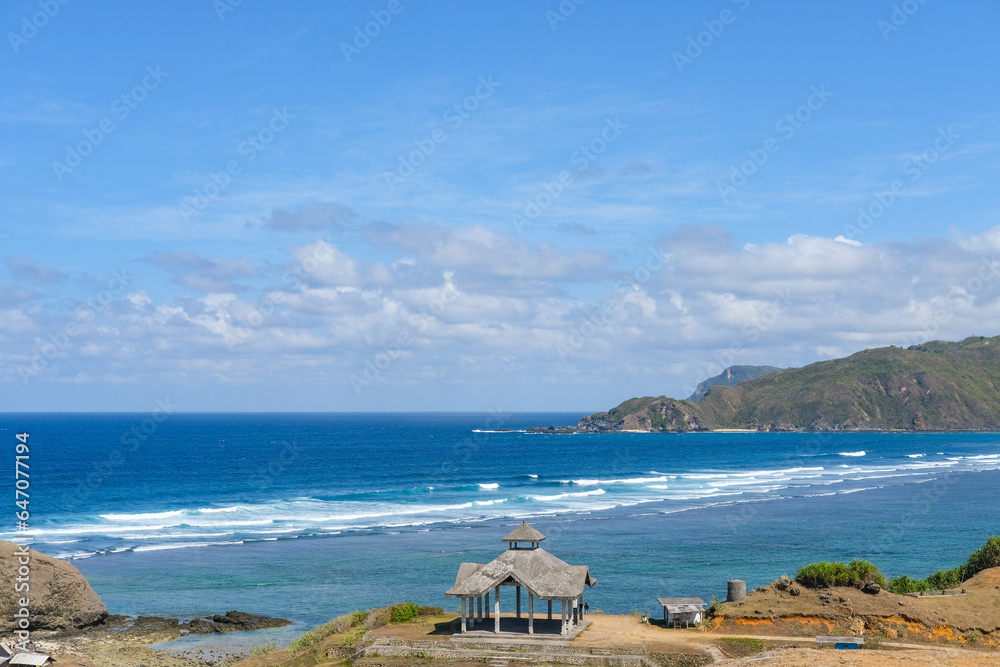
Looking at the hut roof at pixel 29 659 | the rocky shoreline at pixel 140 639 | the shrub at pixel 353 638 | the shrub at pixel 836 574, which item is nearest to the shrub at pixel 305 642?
the shrub at pixel 353 638

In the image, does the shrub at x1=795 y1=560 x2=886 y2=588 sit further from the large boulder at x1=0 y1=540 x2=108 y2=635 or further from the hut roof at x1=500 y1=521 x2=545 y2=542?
the large boulder at x1=0 y1=540 x2=108 y2=635

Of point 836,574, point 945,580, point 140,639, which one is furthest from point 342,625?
point 945,580

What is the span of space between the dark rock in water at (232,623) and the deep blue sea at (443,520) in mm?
1105

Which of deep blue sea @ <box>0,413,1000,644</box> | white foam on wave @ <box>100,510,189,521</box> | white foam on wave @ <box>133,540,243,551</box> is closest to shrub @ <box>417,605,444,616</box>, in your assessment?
deep blue sea @ <box>0,413,1000,644</box>

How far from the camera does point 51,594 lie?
33.7m

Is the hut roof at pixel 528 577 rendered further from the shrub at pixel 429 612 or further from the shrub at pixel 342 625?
the shrub at pixel 342 625

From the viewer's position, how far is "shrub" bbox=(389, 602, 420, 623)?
102 ft

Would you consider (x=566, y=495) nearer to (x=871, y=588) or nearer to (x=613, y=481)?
(x=613, y=481)

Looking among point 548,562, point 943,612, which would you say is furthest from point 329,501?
point 943,612

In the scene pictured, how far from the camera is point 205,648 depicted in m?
32.2

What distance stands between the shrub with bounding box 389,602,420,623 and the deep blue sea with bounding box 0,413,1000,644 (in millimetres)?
5481

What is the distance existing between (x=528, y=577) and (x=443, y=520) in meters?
36.7

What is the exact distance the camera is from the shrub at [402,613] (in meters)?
31.0

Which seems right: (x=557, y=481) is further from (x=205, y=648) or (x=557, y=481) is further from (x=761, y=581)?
(x=205, y=648)
